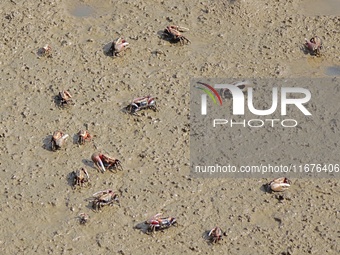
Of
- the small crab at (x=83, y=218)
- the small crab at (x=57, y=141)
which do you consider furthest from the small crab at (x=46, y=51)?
the small crab at (x=83, y=218)

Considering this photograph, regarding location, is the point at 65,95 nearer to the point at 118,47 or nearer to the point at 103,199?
the point at 118,47

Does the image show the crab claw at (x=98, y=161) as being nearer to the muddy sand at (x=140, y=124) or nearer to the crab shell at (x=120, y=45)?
the muddy sand at (x=140, y=124)

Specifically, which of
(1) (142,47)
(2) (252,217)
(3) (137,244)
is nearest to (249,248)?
(2) (252,217)

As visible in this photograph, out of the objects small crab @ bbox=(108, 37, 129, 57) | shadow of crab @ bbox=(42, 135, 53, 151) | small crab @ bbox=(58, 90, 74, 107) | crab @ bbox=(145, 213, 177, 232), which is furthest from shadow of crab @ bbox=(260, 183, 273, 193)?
small crab @ bbox=(108, 37, 129, 57)

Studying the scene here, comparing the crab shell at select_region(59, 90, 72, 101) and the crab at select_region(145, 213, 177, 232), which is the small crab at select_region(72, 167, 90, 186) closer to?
the crab at select_region(145, 213, 177, 232)

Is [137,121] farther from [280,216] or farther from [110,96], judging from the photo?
[280,216]

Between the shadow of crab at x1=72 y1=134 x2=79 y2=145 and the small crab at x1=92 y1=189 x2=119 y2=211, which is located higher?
the shadow of crab at x1=72 y1=134 x2=79 y2=145
